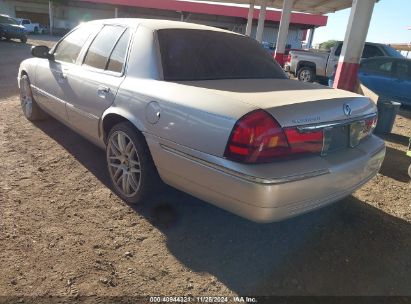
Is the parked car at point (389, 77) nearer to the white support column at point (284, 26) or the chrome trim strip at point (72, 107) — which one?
the white support column at point (284, 26)

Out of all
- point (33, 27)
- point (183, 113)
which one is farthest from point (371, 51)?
point (33, 27)

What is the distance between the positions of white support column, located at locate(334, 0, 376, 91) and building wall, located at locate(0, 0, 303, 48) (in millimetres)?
33812

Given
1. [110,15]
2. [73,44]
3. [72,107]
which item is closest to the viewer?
[72,107]

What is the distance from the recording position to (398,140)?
6.65m

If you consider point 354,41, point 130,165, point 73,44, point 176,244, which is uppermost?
point 354,41

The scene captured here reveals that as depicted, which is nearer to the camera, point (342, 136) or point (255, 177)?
point (255, 177)

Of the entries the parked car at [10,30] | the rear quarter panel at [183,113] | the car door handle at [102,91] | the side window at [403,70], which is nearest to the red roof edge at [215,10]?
the parked car at [10,30]

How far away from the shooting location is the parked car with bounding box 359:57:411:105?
9589mm

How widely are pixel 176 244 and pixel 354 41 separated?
22.1ft

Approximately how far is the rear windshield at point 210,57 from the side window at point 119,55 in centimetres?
41

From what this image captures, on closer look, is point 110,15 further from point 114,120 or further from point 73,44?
point 114,120

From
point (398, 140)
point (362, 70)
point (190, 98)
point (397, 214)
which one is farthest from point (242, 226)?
point (362, 70)

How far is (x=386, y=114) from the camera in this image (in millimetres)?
6711

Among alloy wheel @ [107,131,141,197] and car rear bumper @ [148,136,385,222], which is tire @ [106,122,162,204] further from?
car rear bumper @ [148,136,385,222]
